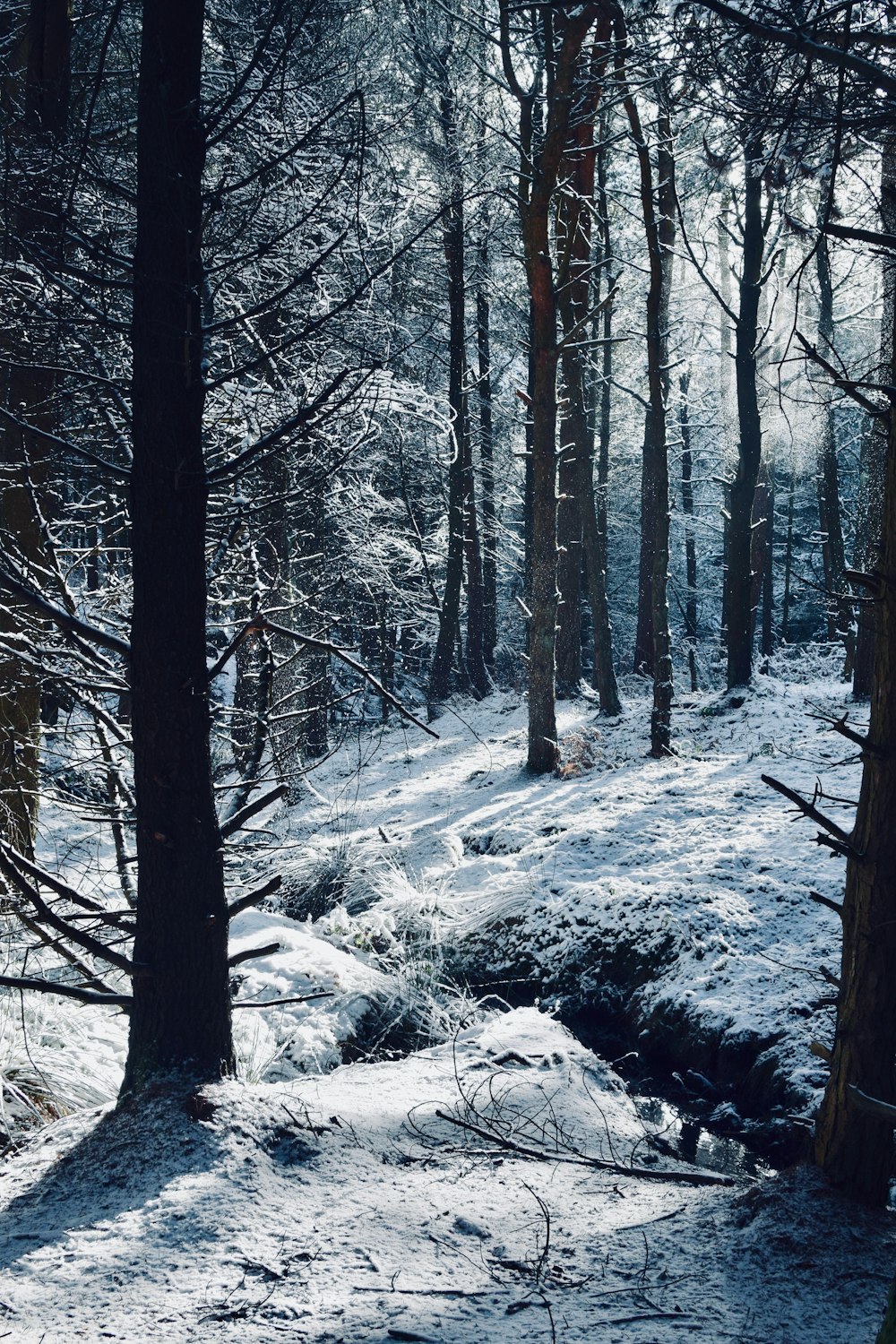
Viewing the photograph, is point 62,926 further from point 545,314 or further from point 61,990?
point 545,314

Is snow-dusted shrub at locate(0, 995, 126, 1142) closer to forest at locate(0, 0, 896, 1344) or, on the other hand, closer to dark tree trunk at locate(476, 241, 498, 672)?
forest at locate(0, 0, 896, 1344)

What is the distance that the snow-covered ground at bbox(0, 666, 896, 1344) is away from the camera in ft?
8.42

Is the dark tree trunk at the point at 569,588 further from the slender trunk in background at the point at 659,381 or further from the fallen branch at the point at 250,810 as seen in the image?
the fallen branch at the point at 250,810

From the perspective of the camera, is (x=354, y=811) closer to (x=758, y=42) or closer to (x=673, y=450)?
(x=758, y=42)

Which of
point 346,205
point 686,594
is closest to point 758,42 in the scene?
point 346,205

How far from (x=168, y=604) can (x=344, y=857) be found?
607 centimetres

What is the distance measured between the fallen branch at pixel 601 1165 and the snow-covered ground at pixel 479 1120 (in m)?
0.03

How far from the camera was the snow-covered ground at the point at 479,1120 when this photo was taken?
257 centimetres

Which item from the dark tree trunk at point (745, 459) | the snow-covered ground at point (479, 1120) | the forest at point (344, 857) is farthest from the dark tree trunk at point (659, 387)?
the dark tree trunk at point (745, 459)

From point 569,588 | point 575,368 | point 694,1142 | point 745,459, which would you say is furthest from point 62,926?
point 569,588

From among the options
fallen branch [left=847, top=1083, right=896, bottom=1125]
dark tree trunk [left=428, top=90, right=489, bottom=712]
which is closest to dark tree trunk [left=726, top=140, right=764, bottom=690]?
dark tree trunk [left=428, top=90, right=489, bottom=712]

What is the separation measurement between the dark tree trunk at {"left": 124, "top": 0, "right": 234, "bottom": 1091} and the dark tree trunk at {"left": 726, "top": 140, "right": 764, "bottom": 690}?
449 inches

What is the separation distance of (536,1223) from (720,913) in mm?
4249

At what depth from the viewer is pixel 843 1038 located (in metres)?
3.13
